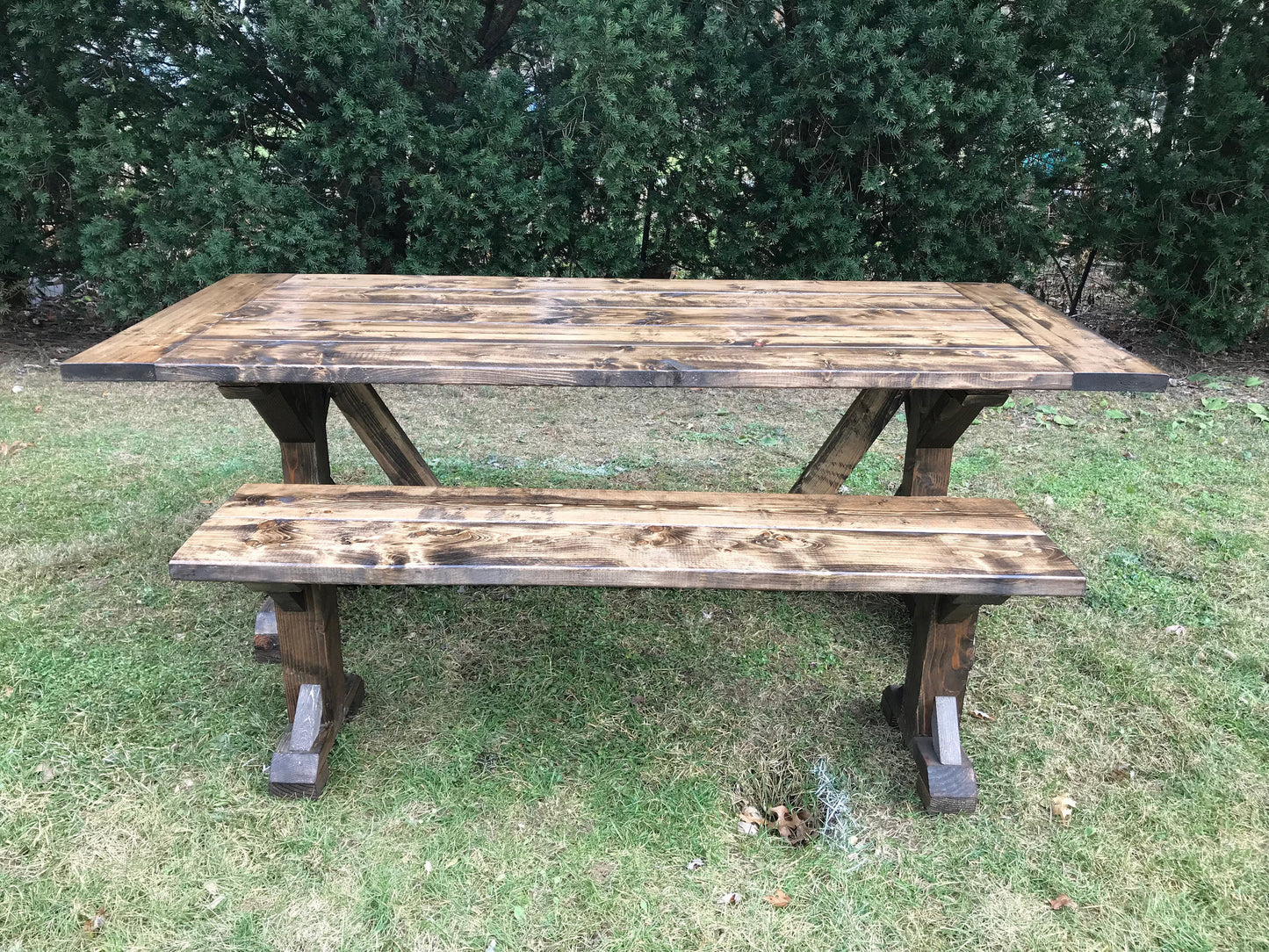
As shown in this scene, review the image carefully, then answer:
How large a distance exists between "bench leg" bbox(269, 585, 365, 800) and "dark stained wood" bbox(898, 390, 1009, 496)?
5.96 ft

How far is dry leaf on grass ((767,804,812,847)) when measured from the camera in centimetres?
223

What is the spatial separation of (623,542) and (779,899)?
2.92 ft

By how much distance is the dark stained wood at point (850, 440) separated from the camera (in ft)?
9.94

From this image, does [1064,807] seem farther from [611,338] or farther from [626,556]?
[611,338]

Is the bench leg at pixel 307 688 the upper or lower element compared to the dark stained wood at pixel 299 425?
lower

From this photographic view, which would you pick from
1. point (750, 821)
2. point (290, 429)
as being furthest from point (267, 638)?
point (750, 821)

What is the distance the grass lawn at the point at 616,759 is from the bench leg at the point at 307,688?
0.08m

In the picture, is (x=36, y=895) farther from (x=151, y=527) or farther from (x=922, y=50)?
(x=922, y=50)

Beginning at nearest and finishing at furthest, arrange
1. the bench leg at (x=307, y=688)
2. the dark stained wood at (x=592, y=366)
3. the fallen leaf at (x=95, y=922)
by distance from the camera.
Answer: the fallen leaf at (x=95, y=922) → the dark stained wood at (x=592, y=366) → the bench leg at (x=307, y=688)

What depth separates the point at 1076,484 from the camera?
4273 millimetres

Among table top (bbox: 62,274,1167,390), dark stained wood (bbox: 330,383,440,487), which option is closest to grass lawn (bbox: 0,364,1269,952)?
dark stained wood (bbox: 330,383,440,487)

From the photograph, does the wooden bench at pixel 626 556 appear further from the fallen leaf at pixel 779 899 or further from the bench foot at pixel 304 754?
the fallen leaf at pixel 779 899

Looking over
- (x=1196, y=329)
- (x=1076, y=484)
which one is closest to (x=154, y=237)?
(x=1076, y=484)

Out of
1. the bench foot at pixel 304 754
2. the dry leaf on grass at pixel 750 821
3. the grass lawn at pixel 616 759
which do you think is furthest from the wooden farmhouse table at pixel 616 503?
the dry leaf on grass at pixel 750 821
